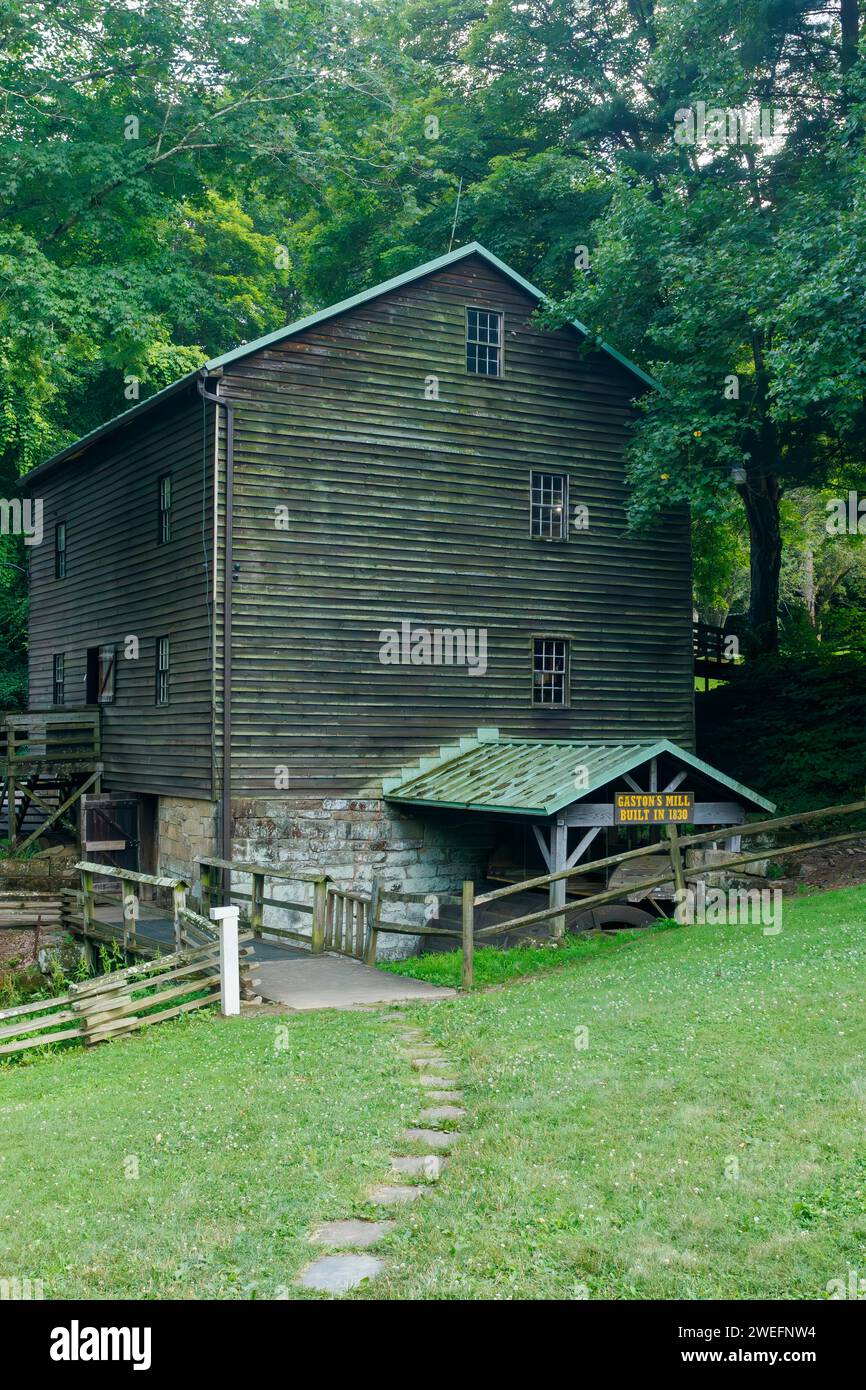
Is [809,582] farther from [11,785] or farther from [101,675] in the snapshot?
[11,785]

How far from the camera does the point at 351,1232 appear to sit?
21.9 ft

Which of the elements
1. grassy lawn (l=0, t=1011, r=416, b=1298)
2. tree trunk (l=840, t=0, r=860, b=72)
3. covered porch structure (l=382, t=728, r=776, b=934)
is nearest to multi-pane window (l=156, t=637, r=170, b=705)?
covered porch structure (l=382, t=728, r=776, b=934)

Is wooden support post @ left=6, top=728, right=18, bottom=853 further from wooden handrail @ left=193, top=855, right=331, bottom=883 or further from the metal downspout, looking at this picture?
the metal downspout

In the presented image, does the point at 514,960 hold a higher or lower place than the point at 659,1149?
lower

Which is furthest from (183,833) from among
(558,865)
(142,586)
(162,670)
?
(558,865)

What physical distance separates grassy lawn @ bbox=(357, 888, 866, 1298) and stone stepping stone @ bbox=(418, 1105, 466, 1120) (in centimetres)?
19

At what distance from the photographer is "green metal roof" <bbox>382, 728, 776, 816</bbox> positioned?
728 inches

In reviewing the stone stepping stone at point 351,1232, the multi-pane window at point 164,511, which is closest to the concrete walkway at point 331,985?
the stone stepping stone at point 351,1232

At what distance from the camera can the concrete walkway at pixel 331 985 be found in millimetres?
13891

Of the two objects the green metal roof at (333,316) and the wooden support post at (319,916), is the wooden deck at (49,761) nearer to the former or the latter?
the green metal roof at (333,316)

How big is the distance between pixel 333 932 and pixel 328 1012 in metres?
4.06

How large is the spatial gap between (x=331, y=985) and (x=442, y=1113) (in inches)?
235

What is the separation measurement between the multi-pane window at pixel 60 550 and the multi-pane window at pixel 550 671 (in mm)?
12336
